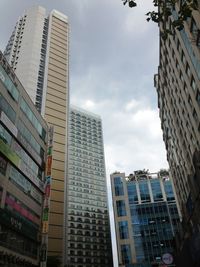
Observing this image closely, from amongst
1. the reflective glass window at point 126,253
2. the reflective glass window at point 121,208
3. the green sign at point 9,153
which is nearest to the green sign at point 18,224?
the green sign at point 9,153

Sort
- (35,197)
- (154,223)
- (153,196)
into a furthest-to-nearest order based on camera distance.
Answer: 1. (153,196)
2. (154,223)
3. (35,197)

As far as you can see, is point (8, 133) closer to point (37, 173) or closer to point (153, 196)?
point (37, 173)

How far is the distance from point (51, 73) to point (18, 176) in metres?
52.1

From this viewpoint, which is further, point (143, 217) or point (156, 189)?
point (156, 189)

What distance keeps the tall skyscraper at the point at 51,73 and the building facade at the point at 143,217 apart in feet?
90.9

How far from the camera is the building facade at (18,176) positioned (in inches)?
1260

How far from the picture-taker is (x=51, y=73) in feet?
270

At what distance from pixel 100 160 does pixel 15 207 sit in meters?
103

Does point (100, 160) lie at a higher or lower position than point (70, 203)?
higher

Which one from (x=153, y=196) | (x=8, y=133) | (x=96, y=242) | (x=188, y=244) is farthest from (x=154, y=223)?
(x=8, y=133)

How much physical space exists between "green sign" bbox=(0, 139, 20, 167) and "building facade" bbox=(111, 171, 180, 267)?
53.2 meters

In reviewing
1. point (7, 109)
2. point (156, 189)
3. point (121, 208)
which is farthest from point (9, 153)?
point (156, 189)

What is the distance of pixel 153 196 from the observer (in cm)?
9069

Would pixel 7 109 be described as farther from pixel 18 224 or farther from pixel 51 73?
pixel 51 73
